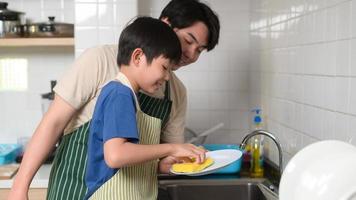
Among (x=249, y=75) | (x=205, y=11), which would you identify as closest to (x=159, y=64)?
(x=205, y=11)

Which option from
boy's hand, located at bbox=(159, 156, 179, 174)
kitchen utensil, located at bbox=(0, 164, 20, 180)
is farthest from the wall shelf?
boy's hand, located at bbox=(159, 156, 179, 174)

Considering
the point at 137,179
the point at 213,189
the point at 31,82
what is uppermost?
the point at 31,82

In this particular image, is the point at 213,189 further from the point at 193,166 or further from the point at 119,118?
the point at 119,118

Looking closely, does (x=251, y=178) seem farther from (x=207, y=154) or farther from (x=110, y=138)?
(x=110, y=138)

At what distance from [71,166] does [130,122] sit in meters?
0.35

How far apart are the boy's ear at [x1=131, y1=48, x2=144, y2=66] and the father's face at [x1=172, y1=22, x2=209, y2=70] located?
0.75 feet

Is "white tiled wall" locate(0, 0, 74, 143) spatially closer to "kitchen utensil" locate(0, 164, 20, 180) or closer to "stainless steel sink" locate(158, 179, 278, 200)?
"kitchen utensil" locate(0, 164, 20, 180)

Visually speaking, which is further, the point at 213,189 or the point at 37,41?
the point at 37,41

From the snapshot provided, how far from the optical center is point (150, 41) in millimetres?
1028

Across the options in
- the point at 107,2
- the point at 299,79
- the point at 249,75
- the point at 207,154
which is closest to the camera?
the point at 207,154

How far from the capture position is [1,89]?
234cm

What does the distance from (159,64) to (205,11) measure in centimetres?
32

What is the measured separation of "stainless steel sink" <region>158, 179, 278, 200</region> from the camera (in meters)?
1.59

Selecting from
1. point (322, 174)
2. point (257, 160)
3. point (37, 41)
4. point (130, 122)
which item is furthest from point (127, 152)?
point (37, 41)
